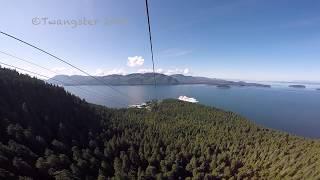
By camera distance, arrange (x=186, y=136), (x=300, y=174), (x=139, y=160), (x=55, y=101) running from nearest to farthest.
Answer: (x=300, y=174)
(x=139, y=160)
(x=186, y=136)
(x=55, y=101)

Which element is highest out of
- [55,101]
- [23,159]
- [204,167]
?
[55,101]

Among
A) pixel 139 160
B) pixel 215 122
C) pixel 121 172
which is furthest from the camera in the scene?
pixel 215 122

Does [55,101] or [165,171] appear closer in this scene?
[165,171]

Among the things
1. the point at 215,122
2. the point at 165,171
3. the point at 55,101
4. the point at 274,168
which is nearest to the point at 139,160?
the point at 165,171

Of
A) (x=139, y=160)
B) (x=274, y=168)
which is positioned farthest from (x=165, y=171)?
(x=274, y=168)

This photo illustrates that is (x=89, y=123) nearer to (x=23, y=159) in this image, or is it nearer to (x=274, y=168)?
(x=23, y=159)

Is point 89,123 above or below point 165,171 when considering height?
above
